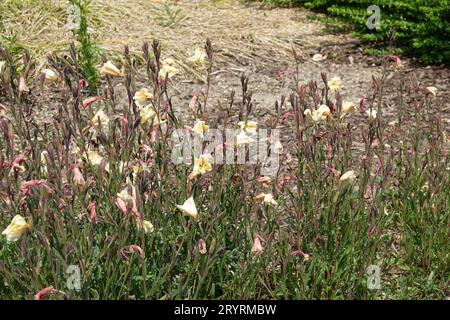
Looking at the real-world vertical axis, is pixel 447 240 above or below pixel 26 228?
below

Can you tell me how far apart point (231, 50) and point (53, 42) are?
136 cm

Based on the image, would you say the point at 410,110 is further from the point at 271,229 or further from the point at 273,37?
the point at 271,229

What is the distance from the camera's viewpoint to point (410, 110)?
493cm

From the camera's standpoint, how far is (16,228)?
241 centimetres

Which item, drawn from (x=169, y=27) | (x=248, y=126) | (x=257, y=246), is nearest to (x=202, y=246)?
(x=257, y=246)

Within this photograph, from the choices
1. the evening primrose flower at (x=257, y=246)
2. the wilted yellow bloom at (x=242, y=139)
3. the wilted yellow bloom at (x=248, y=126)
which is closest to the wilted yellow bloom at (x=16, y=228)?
the evening primrose flower at (x=257, y=246)

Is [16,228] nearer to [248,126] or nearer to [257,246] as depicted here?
[257,246]

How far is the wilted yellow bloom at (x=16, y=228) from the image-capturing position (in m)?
2.40

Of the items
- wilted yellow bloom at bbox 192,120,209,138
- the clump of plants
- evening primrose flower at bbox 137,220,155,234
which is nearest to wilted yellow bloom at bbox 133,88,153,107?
the clump of plants

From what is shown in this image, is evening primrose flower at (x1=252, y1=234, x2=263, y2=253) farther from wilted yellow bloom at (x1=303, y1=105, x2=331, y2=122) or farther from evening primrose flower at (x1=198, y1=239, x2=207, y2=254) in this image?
wilted yellow bloom at (x1=303, y1=105, x2=331, y2=122)

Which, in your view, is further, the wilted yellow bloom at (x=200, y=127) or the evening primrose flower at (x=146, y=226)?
the wilted yellow bloom at (x=200, y=127)

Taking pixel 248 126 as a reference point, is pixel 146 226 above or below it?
below

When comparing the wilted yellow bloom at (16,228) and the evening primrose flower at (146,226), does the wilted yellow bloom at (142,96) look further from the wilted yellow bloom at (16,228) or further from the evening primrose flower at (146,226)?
the wilted yellow bloom at (16,228)
